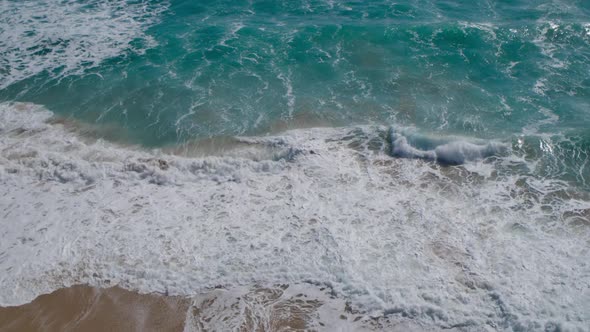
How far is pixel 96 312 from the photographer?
7.82 metres

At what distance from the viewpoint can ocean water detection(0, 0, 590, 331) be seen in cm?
843

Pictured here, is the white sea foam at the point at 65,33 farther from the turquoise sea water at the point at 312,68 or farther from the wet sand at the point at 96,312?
the wet sand at the point at 96,312

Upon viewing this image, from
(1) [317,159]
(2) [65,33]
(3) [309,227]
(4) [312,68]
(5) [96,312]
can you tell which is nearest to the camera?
(5) [96,312]

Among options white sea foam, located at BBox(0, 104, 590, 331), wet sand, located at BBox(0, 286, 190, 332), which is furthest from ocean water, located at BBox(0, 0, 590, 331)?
wet sand, located at BBox(0, 286, 190, 332)

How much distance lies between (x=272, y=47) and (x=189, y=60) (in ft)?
11.0

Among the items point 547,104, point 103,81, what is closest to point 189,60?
point 103,81

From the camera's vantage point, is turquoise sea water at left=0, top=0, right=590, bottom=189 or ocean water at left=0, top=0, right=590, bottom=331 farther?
turquoise sea water at left=0, top=0, right=590, bottom=189

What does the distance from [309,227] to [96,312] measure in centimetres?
468

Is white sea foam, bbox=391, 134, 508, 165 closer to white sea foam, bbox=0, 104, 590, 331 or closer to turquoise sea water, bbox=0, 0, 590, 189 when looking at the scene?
white sea foam, bbox=0, 104, 590, 331

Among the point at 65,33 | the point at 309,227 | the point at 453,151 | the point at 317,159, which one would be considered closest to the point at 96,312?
the point at 309,227

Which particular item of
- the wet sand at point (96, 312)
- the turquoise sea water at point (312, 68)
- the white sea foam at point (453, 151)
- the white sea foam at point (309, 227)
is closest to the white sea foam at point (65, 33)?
the turquoise sea water at point (312, 68)

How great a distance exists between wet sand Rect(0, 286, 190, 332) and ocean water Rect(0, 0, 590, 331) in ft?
0.89

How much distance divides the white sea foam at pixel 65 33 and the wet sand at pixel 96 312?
10.2 meters

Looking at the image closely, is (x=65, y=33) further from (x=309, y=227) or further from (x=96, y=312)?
(x=309, y=227)
